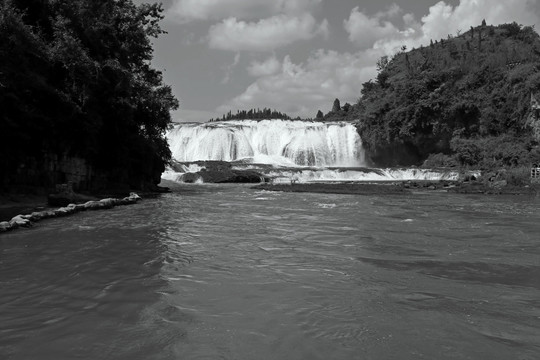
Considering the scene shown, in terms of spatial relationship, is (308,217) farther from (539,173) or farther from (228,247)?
(539,173)

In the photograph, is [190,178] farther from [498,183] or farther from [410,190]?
[498,183]

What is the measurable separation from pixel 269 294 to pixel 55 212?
9229mm

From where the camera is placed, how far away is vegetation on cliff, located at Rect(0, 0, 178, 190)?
47.0ft

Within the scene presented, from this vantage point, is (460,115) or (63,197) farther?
(460,115)

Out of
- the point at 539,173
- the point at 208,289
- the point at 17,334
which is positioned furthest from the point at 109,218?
the point at 539,173

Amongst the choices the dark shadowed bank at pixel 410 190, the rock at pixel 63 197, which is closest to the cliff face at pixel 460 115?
the dark shadowed bank at pixel 410 190

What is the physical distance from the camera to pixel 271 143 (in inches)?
1983

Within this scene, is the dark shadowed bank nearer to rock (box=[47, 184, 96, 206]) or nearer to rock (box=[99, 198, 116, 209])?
rock (box=[99, 198, 116, 209])

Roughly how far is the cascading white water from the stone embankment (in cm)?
3093

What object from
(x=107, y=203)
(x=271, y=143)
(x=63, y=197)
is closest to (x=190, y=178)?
(x=271, y=143)

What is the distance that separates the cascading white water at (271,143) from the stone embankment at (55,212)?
30931 mm

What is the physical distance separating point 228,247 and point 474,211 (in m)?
9.92

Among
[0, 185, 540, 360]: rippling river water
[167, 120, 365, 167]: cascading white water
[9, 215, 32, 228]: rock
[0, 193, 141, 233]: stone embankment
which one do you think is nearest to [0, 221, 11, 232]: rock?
[0, 193, 141, 233]: stone embankment

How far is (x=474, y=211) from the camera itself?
1446 cm
